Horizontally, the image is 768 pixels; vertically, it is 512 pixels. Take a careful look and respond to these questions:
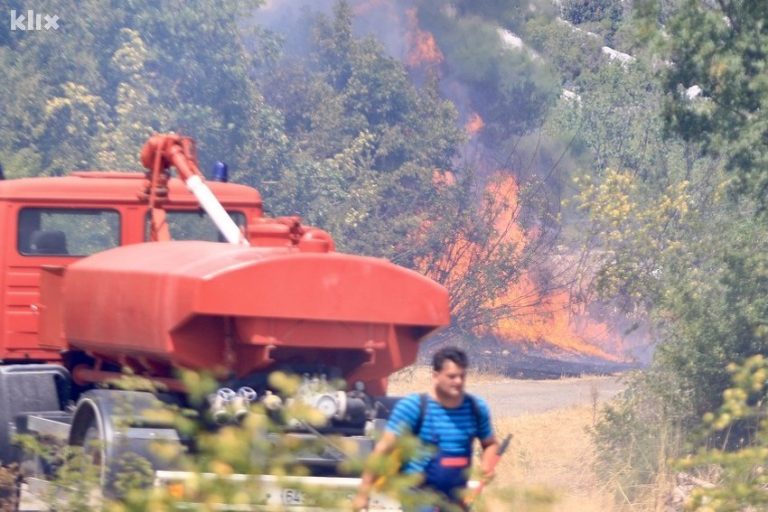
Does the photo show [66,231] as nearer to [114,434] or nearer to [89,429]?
[89,429]

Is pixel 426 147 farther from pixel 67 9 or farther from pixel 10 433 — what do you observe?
pixel 10 433

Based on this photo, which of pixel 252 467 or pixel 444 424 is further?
pixel 444 424

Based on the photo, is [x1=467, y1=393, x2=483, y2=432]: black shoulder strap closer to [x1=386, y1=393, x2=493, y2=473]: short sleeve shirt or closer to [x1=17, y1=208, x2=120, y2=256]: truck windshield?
[x1=386, y1=393, x2=493, y2=473]: short sleeve shirt

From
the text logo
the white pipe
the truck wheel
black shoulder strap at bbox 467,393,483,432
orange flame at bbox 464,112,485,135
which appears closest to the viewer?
black shoulder strap at bbox 467,393,483,432

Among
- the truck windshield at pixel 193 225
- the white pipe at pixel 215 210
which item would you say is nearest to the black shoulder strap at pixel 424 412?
the white pipe at pixel 215 210

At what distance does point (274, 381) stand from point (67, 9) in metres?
27.0

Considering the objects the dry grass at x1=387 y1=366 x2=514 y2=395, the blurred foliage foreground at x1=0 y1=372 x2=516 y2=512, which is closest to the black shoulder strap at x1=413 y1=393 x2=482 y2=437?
the blurred foliage foreground at x1=0 y1=372 x2=516 y2=512

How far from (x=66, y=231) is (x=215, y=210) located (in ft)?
4.76

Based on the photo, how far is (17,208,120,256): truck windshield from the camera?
9.88m

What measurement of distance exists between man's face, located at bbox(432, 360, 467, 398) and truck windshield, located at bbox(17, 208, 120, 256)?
172 inches

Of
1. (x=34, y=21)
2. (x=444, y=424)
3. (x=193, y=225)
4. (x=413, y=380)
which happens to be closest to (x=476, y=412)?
(x=444, y=424)

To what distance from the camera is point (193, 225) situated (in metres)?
10.0

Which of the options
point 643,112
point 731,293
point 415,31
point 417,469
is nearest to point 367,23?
point 415,31

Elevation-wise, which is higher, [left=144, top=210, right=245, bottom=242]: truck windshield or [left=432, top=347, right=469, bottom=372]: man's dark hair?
[left=432, top=347, right=469, bottom=372]: man's dark hair
